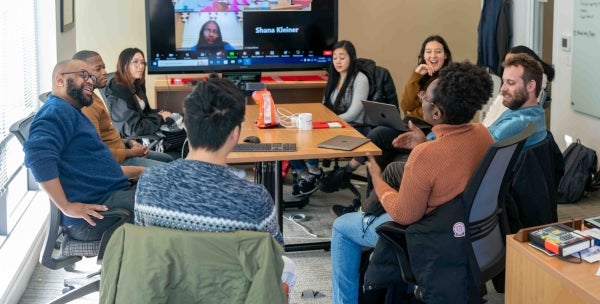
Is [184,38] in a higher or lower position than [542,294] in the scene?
higher

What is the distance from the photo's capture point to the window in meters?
3.91

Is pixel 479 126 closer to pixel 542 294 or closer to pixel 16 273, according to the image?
pixel 542 294

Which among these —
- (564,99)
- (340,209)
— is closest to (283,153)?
(340,209)

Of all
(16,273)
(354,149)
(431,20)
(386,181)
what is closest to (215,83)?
(386,181)

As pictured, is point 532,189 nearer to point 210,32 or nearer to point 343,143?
point 343,143

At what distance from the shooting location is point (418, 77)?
17.1 feet

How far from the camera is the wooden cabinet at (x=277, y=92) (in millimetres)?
6215

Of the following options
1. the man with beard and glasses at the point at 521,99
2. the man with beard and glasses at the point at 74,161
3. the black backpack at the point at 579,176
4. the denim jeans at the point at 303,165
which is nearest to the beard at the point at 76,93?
the man with beard and glasses at the point at 74,161

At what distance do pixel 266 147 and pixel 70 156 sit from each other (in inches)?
40.3

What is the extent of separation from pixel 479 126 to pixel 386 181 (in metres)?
0.44

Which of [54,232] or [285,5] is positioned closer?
[54,232]

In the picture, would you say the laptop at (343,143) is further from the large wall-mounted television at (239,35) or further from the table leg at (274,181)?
the large wall-mounted television at (239,35)

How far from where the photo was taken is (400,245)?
2828mm

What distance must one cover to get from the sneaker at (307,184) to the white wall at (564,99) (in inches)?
81.4
